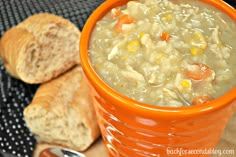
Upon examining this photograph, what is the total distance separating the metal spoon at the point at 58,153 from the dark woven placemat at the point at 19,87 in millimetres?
58

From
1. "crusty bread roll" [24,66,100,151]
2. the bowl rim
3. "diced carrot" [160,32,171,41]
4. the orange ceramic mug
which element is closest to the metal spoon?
"crusty bread roll" [24,66,100,151]

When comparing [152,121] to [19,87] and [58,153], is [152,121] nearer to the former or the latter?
[58,153]

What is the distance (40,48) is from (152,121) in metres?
0.68

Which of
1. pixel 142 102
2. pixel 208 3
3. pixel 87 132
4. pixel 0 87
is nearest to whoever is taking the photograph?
pixel 142 102

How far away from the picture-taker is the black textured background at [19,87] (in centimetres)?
140

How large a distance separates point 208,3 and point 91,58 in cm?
40

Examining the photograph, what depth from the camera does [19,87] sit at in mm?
1530

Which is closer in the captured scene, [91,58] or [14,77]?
[91,58]

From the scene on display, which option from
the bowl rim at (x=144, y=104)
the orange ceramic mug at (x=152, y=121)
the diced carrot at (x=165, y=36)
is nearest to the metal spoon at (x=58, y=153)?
the orange ceramic mug at (x=152, y=121)

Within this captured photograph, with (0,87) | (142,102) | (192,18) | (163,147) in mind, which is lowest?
(0,87)

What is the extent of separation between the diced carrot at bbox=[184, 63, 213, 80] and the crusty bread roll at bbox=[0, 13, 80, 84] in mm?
638

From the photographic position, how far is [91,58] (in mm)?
1061

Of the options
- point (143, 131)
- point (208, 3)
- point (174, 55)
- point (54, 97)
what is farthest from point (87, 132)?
point (208, 3)

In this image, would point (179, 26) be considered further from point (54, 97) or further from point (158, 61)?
point (54, 97)
